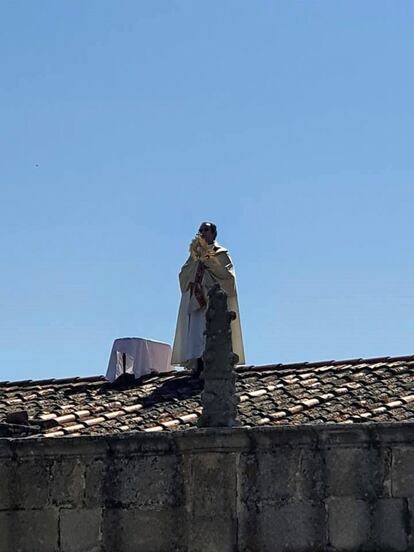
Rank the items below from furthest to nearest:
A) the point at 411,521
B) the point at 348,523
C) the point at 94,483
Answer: the point at 94,483, the point at 348,523, the point at 411,521

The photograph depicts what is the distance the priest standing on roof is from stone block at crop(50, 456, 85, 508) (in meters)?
3.89

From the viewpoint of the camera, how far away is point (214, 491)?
40.2 ft

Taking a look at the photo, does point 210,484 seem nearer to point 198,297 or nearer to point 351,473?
point 351,473

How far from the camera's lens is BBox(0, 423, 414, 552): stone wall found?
11.8 metres

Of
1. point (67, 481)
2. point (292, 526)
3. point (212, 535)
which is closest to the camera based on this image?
point (292, 526)

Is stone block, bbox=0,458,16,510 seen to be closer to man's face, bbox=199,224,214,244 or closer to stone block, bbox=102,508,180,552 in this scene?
stone block, bbox=102,508,180,552

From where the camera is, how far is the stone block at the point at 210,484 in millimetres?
12195

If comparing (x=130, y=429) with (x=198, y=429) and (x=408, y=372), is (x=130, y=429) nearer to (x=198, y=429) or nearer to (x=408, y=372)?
(x=198, y=429)

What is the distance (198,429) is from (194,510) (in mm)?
712

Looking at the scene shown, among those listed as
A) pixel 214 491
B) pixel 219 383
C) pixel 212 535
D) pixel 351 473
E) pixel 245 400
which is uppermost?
pixel 219 383

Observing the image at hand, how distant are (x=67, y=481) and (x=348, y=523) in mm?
2618

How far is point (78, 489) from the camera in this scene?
12.7 metres

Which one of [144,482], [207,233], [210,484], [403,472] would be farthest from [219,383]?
[207,233]

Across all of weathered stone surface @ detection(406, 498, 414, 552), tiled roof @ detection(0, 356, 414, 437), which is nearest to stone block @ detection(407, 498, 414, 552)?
weathered stone surface @ detection(406, 498, 414, 552)
